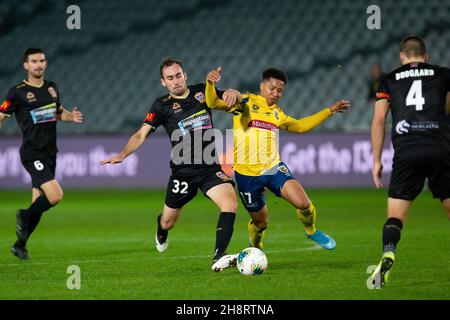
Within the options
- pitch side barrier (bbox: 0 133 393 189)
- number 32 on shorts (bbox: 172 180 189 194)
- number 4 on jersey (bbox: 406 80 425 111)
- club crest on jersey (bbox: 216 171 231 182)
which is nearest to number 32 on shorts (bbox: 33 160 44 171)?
number 32 on shorts (bbox: 172 180 189 194)

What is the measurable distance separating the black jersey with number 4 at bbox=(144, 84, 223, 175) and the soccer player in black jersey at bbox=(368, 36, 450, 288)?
222 cm

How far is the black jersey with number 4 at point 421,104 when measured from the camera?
7047 millimetres

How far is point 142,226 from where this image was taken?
44.5ft

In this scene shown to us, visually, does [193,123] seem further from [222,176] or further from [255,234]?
[255,234]

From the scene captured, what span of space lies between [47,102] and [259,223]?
9.71ft

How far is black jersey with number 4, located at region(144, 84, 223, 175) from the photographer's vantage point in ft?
29.3

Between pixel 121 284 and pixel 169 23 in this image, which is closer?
pixel 121 284

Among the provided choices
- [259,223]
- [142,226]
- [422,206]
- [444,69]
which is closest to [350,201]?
[422,206]

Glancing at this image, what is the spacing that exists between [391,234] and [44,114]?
4.97 meters

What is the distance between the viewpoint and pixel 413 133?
23.1 ft

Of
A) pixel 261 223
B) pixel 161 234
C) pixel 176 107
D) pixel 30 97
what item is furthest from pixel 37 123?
pixel 261 223

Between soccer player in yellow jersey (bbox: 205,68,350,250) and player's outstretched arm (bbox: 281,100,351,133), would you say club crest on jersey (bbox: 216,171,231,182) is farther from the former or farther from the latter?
player's outstretched arm (bbox: 281,100,351,133)

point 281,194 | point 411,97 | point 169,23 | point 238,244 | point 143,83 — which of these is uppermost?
point 169,23

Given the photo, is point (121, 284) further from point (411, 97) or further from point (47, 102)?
point (47, 102)
